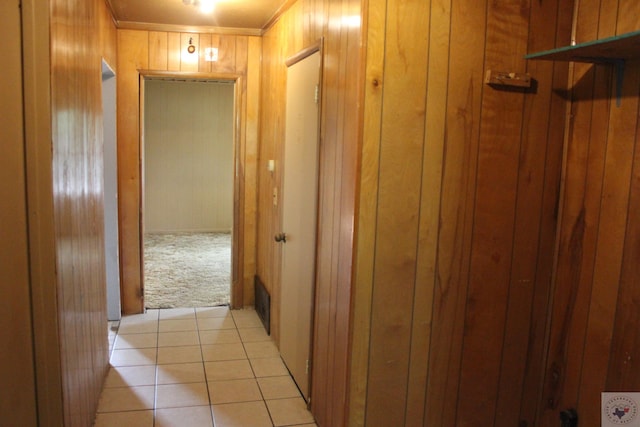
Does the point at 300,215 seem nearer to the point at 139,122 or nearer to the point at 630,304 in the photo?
the point at 630,304

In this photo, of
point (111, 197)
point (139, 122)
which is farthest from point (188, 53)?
point (111, 197)

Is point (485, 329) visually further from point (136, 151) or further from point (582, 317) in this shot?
point (136, 151)

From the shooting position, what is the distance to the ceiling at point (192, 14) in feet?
11.2

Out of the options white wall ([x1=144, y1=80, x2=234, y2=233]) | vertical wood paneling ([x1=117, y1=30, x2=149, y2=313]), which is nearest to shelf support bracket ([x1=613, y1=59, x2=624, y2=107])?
vertical wood paneling ([x1=117, y1=30, x2=149, y2=313])

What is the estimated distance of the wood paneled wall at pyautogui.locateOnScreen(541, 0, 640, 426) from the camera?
1.86 meters

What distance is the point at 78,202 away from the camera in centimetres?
220

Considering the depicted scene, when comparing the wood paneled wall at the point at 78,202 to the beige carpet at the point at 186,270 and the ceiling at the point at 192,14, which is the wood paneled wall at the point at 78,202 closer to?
the ceiling at the point at 192,14

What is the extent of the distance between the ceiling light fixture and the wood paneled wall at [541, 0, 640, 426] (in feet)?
7.58

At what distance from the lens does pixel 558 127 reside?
2.20 meters

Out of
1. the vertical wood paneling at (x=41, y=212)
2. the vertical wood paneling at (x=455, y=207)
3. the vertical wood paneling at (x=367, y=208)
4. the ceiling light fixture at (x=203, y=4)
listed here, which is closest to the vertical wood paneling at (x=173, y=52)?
the ceiling light fixture at (x=203, y=4)

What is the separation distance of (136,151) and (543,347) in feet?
11.0

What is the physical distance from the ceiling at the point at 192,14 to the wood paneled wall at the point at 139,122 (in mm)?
118

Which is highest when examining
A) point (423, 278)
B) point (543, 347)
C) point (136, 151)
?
point (136, 151)

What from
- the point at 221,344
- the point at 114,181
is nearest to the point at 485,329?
the point at 221,344
